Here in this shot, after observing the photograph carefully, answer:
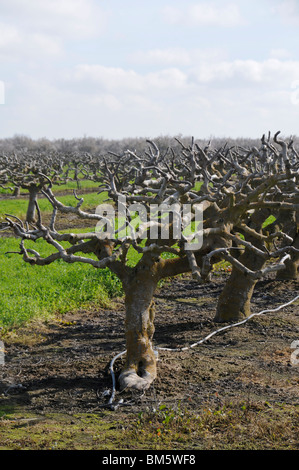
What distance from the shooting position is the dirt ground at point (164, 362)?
6285mm

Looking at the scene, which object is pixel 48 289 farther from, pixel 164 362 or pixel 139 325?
pixel 139 325

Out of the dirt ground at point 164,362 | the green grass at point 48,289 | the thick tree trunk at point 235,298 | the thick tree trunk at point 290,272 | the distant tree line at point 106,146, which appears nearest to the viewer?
the dirt ground at point 164,362

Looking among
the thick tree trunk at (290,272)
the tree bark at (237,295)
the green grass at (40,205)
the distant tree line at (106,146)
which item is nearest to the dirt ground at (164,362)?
the tree bark at (237,295)

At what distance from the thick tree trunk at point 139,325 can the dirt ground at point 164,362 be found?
0.27 metres

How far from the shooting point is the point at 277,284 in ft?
40.1

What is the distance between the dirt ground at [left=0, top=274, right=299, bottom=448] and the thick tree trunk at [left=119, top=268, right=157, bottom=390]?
273 millimetres

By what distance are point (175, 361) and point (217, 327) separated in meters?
1.85

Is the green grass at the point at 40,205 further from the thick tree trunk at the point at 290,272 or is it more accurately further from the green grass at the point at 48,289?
the thick tree trunk at the point at 290,272

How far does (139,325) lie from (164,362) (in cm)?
92

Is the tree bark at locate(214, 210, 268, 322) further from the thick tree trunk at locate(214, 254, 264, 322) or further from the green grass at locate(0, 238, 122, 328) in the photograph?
the green grass at locate(0, 238, 122, 328)

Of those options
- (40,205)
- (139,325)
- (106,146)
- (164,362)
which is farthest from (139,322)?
(106,146)

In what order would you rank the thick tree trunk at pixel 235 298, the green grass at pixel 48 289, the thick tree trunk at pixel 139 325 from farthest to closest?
the green grass at pixel 48 289 → the thick tree trunk at pixel 235 298 → the thick tree trunk at pixel 139 325

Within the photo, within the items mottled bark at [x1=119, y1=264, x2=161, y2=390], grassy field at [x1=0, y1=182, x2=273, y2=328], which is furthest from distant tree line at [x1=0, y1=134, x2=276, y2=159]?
mottled bark at [x1=119, y1=264, x2=161, y2=390]
